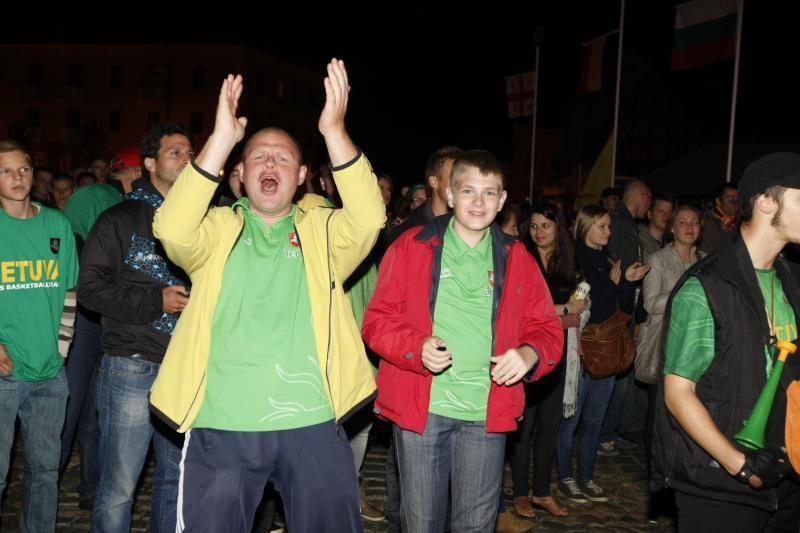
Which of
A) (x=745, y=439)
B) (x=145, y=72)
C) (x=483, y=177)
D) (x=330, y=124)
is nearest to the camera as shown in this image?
(x=745, y=439)

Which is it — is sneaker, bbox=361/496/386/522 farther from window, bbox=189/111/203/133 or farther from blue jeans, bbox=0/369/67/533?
window, bbox=189/111/203/133

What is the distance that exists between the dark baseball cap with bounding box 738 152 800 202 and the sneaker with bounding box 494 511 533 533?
318 centimetres

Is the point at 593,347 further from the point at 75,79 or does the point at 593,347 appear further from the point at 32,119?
the point at 32,119

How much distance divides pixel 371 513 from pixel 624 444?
11.1ft

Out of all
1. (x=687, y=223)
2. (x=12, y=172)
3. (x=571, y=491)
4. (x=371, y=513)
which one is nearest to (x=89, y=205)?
(x=12, y=172)

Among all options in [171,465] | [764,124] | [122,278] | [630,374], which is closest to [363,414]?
[171,465]

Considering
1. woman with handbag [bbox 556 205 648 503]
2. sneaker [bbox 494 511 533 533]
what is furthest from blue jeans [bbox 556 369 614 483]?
sneaker [bbox 494 511 533 533]

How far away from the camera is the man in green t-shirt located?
436cm

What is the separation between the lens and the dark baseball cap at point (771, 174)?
10.2 feet

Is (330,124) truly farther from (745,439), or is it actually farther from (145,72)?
(145,72)

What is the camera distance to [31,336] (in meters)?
4.36

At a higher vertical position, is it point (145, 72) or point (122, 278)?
point (145, 72)

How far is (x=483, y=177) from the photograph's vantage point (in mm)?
3916

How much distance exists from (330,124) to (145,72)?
63696 millimetres
